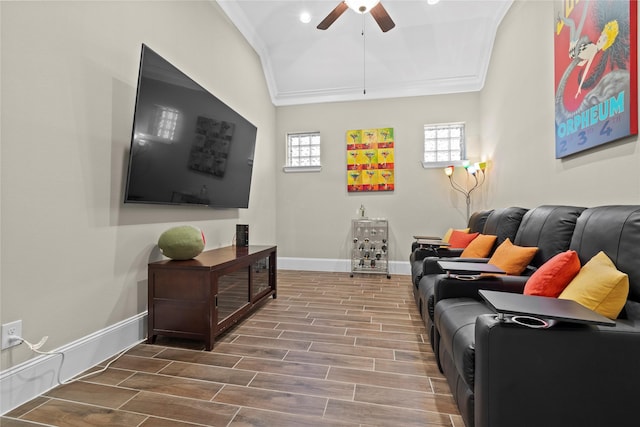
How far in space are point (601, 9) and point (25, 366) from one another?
3705mm

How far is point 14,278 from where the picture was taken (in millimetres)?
1465

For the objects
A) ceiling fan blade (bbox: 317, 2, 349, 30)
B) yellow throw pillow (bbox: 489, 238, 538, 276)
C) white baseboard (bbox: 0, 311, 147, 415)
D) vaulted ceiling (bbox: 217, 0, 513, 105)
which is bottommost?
white baseboard (bbox: 0, 311, 147, 415)

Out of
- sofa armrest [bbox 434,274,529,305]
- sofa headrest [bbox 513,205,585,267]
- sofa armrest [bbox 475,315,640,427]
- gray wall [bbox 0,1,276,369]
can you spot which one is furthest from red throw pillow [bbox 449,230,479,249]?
gray wall [bbox 0,1,276,369]

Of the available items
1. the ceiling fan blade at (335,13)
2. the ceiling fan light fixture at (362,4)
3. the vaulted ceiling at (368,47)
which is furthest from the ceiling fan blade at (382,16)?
the vaulted ceiling at (368,47)

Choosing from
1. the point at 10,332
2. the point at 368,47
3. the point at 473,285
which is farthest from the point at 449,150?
the point at 10,332

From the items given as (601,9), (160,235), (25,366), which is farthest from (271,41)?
(25,366)

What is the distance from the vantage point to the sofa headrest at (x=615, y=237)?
114cm

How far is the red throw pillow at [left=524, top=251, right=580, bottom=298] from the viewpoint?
1368 millimetres

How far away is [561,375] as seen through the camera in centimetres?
96

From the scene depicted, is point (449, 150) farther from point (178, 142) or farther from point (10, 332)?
point (10, 332)

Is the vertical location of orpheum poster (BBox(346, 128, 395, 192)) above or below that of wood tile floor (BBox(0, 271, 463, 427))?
above

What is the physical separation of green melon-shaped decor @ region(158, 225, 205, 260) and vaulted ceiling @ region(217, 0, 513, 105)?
2.75 meters

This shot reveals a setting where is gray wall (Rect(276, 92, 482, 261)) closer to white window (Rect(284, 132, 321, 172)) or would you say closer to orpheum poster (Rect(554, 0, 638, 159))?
white window (Rect(284, 132, 321, 172))

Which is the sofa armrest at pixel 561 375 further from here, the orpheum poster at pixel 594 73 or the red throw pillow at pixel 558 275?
the orpheum poster at pixel 594 73
